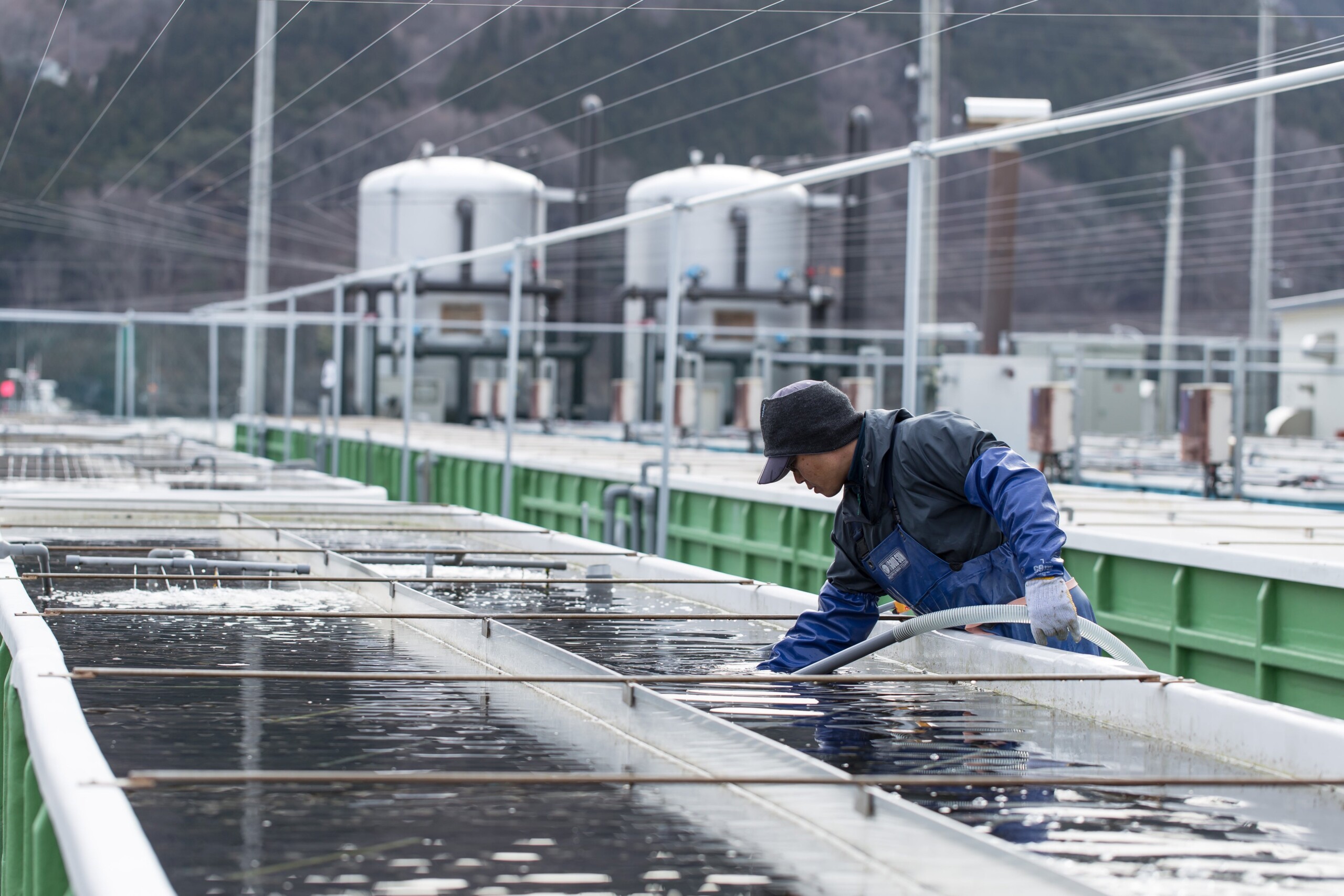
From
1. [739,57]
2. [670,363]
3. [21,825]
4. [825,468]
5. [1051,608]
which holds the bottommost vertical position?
[21,825]

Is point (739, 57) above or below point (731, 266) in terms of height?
below

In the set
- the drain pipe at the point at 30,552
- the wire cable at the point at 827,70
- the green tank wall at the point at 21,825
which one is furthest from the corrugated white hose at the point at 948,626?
the drain pipe at the point at 30,552

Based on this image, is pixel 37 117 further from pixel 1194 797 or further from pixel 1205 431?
pixel 1194 797

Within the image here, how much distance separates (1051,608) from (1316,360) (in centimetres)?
2111

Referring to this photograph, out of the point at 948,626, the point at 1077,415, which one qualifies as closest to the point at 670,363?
the point at 1077,415

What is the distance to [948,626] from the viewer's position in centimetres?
397

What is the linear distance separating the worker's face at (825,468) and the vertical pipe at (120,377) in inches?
776

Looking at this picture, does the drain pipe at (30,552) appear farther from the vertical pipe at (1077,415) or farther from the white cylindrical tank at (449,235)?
the white cylindrical tank at (449,235)

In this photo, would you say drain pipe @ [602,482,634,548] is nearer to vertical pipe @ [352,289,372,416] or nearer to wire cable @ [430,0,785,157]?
wire cable @ [430,0,785,157]

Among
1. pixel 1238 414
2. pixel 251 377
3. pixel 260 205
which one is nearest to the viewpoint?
pixel 1238 414

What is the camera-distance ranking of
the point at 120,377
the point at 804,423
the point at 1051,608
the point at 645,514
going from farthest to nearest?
the point at 120,377 < the point at 645,514 < the point at 804,423 < the point at 1051,608

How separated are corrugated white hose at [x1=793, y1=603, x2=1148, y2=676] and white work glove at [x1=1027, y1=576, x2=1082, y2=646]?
194 mm

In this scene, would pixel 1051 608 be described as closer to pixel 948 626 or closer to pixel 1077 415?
pixel 948 626

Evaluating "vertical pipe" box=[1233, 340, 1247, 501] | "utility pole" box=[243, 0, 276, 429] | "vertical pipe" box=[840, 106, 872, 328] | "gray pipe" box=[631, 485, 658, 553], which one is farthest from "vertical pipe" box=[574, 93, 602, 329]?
"vertical pipe" box=[1233, 340, 1247, 501]
